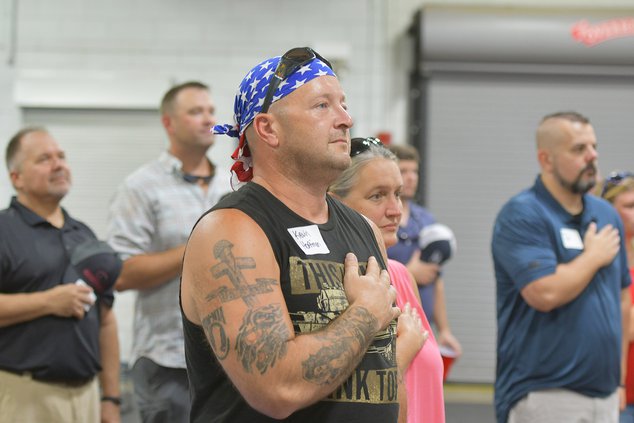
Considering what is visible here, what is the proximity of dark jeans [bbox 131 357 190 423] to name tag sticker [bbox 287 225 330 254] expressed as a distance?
6.32ft

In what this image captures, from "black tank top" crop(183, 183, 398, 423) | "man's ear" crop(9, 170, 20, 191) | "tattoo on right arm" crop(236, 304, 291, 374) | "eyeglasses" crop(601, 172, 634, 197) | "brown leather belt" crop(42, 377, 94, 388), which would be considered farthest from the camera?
"eyeglasses" crop(601, 172, 634, 197)

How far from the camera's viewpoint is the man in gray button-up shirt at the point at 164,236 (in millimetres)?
3867

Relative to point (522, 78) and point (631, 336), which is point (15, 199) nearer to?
point (631, 336)

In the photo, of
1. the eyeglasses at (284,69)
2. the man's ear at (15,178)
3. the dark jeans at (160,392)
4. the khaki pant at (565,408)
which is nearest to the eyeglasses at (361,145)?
the eyeglasses at (284,69)

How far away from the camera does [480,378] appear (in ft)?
24.1

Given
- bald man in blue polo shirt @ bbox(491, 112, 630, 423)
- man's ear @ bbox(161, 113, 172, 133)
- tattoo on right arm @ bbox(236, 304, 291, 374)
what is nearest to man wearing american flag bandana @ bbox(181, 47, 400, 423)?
tattoo on right arm @ bbox(236, 304, 291, 374)

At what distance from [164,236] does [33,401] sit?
0.90 metres

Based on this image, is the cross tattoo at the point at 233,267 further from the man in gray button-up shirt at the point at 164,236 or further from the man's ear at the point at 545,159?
the man's ear at the point at 545,159

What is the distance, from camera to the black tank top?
1974 mm

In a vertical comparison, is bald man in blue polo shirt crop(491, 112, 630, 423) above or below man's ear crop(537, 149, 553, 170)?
below

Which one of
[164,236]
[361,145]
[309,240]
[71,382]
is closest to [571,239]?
[361,145]

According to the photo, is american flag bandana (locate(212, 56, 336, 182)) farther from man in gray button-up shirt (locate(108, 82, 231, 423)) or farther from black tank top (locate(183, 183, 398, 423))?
man in gray button-up shirt (locate(108, 82, 231, 423))

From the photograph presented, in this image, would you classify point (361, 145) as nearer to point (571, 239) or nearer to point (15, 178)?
point (571, 239)

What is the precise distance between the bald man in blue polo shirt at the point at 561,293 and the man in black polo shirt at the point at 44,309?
1764 mm
